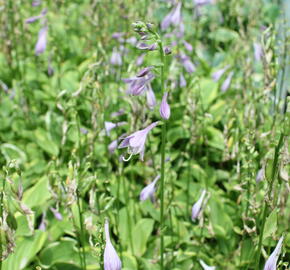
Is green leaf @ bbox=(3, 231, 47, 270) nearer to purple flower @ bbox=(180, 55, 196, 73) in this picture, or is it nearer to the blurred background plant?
the blurred background plant

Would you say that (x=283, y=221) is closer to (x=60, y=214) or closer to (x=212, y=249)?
(x=212, y=249)

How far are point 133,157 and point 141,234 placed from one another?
1202 millimetres

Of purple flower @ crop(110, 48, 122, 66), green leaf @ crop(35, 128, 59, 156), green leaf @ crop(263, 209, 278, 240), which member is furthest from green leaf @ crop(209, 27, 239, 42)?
green leaf @ crop(263, 209, 278, 240)

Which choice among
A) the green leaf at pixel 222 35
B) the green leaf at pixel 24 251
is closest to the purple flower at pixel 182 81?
the green leaf at pixel 222 35

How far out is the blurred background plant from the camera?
231 centimetres

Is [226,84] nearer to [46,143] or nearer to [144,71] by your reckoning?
Result: [46,143]

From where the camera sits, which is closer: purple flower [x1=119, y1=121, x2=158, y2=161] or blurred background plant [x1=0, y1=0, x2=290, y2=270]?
purple flower [x1=119, y1=121, x2=158, y2=161]

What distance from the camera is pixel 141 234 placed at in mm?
2875

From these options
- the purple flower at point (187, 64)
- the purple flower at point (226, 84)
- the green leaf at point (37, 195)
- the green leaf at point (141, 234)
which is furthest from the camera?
the purple flower at point (226, 84)

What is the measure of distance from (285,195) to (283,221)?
0.28 m

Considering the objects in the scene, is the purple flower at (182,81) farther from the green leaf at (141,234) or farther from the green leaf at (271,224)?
the green leaf at (271,224)

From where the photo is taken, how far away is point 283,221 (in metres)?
2.81

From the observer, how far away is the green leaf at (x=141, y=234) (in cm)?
285

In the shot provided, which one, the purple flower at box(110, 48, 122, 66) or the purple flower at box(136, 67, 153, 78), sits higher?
the purple flower at box(136, 67, 153, 78)
